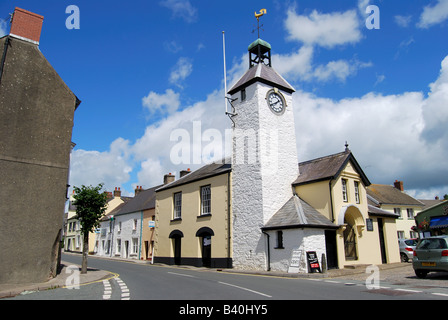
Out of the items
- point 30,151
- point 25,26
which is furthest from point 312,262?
point 25,26

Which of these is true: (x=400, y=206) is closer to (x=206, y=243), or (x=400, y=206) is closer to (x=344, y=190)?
(x=344, y=190)

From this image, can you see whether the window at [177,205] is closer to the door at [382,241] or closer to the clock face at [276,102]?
the clock face at [276,102]

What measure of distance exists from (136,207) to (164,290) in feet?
96.9

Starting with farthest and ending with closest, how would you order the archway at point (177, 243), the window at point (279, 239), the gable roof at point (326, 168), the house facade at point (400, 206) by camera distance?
the house facade at point (400, 206), the archway at point (177, 243), the gable roof at point (326, 168), the window at point (279, 239)

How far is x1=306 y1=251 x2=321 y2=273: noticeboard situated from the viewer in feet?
56.7

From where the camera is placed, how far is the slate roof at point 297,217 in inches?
723

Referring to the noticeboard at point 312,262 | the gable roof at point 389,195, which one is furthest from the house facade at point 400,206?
the noticeboard at point 312,262

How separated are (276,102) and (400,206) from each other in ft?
89.1

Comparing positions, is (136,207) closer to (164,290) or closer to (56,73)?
(56,73)

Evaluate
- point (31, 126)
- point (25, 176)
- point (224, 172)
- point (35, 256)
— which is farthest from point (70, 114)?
point (224, 172)

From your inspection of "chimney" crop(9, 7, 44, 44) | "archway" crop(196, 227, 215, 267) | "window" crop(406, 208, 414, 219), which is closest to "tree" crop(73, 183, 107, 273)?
"chimney" crop(9, 7, 44, 44)

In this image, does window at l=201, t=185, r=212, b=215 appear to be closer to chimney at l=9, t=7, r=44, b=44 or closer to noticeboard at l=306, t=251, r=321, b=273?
noticeboard at l=306, t=251, r=321, b=273

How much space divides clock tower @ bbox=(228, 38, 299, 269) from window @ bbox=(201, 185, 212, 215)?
2724mm

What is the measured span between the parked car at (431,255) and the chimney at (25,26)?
19.6m
